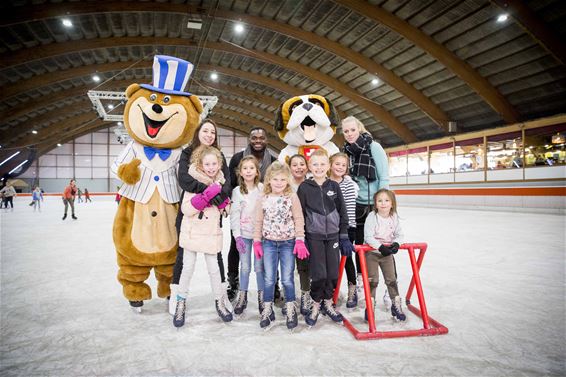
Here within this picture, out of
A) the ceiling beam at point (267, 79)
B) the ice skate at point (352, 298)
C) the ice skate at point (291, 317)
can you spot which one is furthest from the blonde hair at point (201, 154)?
the ceiling beam at point (267, 79)

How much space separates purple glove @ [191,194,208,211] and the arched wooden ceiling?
32.4ft

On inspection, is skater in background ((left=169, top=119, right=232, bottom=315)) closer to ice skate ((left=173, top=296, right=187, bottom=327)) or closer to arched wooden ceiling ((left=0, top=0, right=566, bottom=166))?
ice skate ((left=173, top=296, right=187, bottom=327))

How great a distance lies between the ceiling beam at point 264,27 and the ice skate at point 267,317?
1154 cm

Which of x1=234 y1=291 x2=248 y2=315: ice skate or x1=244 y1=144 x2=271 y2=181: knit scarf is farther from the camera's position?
x1=244 y1=144 x2=271 y2=181: knit scarf

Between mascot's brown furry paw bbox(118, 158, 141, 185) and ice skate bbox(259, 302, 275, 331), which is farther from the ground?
mascot's brown furry paw bbox(118, 158, 141, 185)

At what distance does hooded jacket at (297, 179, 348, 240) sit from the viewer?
2316 millimetres

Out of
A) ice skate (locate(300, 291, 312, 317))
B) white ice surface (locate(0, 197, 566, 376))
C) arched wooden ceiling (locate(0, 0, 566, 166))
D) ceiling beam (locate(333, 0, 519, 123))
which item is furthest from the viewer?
ceiling beam (locate(333, 0, 519, 123))

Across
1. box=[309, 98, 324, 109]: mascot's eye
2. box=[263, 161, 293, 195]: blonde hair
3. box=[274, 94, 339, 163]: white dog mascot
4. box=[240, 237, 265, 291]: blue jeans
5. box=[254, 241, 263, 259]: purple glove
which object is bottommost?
box=[240, 237, 265, 291]: blue jeans

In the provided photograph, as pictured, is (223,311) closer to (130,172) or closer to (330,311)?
(330,311)

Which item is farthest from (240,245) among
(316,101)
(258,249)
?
(316,101)

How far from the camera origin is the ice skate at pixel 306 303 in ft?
7.97

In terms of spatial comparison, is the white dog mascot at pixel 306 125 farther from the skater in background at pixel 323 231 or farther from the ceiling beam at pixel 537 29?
the ceiling beam at pixel 537 29

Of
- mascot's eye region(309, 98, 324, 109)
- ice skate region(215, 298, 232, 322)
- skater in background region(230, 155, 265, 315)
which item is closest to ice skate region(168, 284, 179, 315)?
ice skate region(215, 298, 232, 322)

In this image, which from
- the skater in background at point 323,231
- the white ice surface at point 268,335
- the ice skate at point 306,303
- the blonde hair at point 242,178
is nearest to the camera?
the white ice surface at point 268,335
